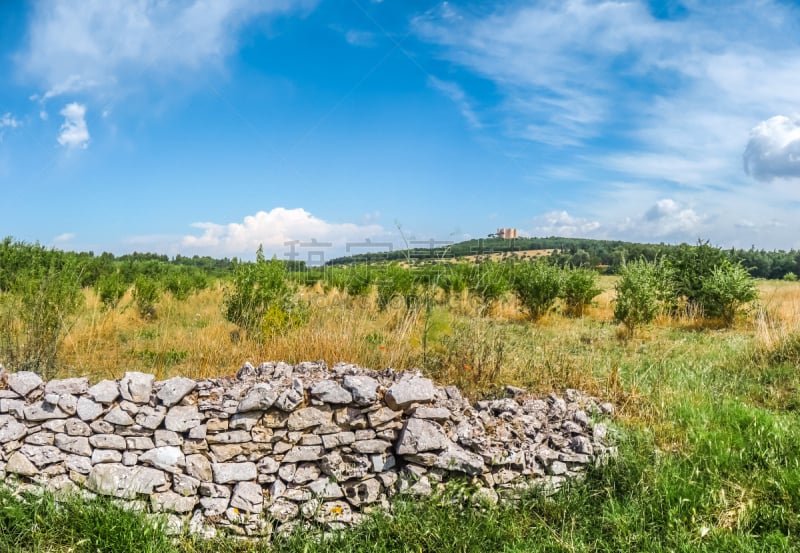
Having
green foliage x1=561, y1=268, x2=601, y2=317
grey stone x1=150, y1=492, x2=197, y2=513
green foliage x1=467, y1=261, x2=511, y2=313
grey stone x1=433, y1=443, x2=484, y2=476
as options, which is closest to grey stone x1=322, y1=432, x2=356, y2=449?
grey stone x1=433, y1=443, x2=484, y2=476

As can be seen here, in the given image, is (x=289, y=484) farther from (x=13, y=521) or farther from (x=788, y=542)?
(x=788, y=542)

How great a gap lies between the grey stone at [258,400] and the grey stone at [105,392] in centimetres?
100

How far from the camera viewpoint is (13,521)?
3301 mm

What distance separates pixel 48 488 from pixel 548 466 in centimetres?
379

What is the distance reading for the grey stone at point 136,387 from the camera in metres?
3.78

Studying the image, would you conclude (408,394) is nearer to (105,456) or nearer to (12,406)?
(105,456)

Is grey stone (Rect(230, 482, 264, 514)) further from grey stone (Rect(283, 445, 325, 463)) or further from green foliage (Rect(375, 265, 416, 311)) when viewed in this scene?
green foliage (Rect(375, 265, 416, 311))

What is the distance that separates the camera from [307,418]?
372cm

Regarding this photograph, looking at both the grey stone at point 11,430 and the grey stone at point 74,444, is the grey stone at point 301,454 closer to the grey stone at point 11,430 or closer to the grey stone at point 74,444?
the grey stone at point 74,444

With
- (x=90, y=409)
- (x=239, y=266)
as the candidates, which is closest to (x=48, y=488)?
(x=90, y=409)

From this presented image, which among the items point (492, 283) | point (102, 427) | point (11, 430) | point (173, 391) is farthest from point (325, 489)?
point (492, 283)

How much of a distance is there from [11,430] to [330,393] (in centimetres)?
244

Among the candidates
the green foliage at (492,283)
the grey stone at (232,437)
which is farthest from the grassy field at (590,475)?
the green foliage at (492,283)

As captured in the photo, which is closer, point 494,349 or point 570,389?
point 570,389
